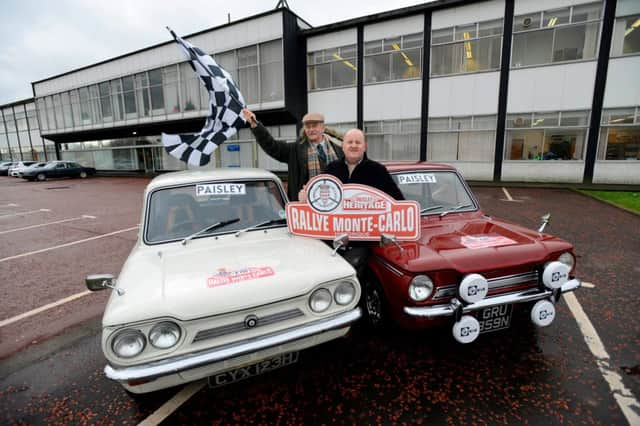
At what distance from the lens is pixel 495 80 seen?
49.7 feet

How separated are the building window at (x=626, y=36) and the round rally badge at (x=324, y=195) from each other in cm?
1692

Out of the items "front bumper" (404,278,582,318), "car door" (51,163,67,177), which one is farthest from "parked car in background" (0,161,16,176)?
"front bumper" (404,278,582,318)

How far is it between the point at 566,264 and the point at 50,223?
12.3 meters

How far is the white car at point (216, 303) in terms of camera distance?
203cm

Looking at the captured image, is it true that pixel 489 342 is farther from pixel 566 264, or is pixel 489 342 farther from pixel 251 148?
pixel 251 148

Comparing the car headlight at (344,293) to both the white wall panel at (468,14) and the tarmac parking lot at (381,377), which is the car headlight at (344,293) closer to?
the tarmac parking lot at (381,377)

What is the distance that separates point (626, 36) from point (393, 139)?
10.1 m

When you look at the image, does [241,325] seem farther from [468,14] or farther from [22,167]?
[22,167]

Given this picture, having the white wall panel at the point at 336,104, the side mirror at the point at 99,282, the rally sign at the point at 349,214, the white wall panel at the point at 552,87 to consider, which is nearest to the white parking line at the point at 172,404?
the side mirror at the point at 99,282

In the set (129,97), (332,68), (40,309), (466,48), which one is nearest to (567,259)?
(40,309)

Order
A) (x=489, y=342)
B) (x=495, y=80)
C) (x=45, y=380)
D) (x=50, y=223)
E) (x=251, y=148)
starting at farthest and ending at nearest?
(x=251, y=148), (x=495, y=80), (x=50, y=223), (x=489, y=342), (x=45, y=380)

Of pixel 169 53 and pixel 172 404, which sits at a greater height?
pixel 169 53

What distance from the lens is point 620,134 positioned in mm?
13711

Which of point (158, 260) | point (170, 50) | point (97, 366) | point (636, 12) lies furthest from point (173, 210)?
point (170, 50)
